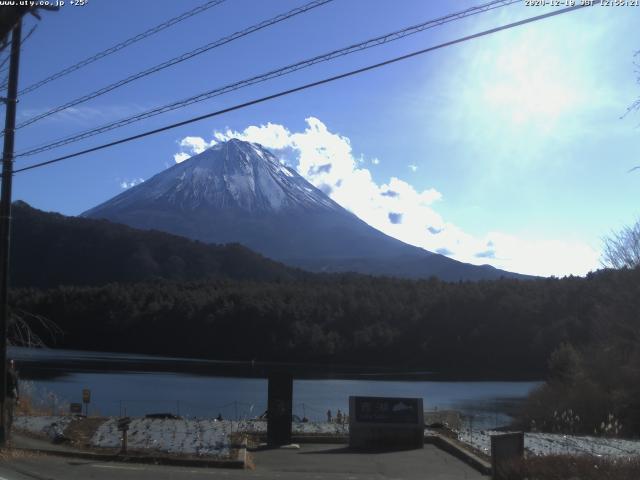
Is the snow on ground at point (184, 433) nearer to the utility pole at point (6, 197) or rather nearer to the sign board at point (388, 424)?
the sign board at point (388, 424)

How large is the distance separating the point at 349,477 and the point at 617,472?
4290 mm

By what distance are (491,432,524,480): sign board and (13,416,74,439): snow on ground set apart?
346 inches

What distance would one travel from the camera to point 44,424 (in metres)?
17.5

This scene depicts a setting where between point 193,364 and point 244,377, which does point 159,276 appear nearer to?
point 193,364

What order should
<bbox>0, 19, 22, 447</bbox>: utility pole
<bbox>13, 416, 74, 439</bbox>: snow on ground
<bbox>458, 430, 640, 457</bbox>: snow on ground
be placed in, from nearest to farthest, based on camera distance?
<bbox>458, 430, 640, 457</bbox>: snow on ground → <bbox>0, 19, 22, 447</bbox>: utility pole → <bbox>13, 416, 74, 439</bbox>: snow on ground

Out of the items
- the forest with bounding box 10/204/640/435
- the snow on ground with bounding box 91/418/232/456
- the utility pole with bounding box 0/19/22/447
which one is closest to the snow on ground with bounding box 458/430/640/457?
the snow on ground with bounding box 91/418/232/456

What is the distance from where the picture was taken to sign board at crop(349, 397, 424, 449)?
16719mm

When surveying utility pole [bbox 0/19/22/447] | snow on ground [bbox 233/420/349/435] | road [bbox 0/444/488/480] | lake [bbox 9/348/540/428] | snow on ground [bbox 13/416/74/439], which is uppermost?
utility pole [bbox 0/19/22/447]

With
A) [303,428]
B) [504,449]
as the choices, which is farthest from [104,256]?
[504,449]

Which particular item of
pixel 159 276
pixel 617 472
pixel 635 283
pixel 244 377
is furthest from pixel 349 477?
pixel 159 276

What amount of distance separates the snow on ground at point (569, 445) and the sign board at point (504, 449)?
1678 millimetres

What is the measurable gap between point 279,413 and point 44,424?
534 centimetres

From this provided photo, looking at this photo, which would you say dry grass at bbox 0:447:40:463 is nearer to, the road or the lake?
the road

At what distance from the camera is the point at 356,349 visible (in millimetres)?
102000
